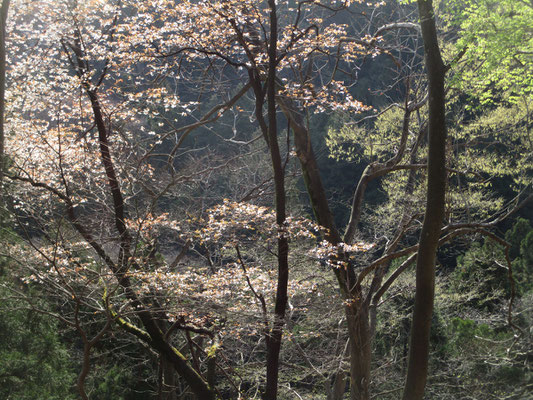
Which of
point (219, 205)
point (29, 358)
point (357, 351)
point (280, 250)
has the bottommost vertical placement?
point (29, 358)

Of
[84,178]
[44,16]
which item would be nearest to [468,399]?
[84,178]

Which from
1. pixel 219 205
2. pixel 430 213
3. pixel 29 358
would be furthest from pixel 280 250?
pixel 29 358

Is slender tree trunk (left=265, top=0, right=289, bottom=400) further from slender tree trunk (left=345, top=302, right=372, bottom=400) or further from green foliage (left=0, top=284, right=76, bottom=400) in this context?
green foliage (left=0, top=284, right=76, bottom=400)

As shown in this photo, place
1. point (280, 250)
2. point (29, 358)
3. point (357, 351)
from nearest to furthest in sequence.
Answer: point (280, 250)
point (357, 351)
point (29, 358)

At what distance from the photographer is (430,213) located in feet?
13.0

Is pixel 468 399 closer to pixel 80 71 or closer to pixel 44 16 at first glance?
pixel 80 71

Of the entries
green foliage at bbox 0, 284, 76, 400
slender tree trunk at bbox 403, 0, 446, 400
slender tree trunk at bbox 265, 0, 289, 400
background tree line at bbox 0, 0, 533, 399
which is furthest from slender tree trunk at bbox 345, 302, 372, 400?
green foliage at bbox 0, 284, 76, 400

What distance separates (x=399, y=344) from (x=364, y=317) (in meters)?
5.56

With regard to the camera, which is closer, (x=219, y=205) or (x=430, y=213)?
(x=430, y=213)

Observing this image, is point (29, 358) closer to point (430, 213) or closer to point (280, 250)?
point (280, 250)

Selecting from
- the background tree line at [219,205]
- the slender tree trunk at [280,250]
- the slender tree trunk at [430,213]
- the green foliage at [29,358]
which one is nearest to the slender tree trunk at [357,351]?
the background tree line at [219,205]

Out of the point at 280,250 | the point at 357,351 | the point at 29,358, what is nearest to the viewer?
the point at 280,250

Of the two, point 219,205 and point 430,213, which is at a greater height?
point 219,205

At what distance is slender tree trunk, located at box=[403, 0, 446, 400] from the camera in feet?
13.0
